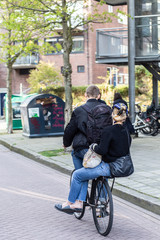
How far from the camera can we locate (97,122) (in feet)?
16.9

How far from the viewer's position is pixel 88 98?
5.56 m

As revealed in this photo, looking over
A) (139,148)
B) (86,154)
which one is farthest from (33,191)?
(139,148)

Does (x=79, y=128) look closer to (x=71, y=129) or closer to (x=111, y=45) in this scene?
(x=71, y=129)

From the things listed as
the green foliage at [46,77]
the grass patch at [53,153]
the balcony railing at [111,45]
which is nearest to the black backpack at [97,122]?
the grass patch at [53,153]

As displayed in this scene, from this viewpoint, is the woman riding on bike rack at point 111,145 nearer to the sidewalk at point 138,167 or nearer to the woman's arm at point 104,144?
the woman's arm at point 104,144

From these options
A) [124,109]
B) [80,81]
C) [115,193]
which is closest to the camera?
[124,109]

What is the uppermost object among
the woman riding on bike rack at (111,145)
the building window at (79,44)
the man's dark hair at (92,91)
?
the building window at (79,44)

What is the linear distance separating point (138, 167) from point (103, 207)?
4301mm

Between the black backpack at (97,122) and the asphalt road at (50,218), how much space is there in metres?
1.11

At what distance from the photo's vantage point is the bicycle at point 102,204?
15.8 feet

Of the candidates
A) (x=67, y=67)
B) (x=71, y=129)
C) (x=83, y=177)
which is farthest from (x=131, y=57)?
(x=83, y=177)

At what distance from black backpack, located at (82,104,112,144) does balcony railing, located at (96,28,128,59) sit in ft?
44.4

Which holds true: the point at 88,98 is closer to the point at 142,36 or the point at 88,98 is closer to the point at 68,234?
the point at 68,234

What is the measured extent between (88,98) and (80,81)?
127 feet
